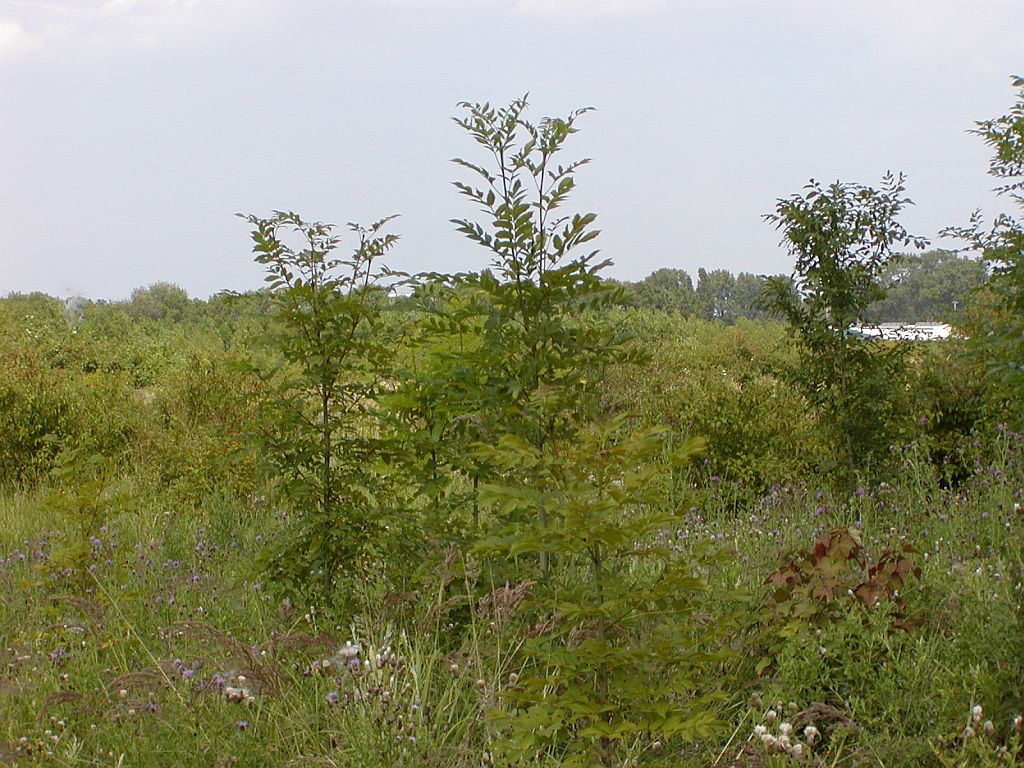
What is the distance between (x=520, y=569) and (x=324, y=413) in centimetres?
118

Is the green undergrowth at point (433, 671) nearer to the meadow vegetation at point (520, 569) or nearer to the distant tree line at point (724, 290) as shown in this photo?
the meadow vegetation at point (520, 569)

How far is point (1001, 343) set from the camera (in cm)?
544

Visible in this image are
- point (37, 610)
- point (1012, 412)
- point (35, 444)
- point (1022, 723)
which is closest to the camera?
point (1022, 723)

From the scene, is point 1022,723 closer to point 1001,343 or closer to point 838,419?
point 1001,343

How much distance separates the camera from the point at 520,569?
Result: 4.04 m

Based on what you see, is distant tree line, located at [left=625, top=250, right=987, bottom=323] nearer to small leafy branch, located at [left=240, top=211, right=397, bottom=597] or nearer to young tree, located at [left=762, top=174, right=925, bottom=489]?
young tree, located at [left=762, top=174, right=925, bottom=489]

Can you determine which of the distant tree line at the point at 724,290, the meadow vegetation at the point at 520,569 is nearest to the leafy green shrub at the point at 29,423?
the meadow vegetation at the point at 520,569

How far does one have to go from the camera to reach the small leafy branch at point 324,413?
4.39m

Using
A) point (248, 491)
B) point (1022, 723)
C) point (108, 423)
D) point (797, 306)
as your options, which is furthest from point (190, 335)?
point (1022, 723)

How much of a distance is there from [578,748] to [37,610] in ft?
9.98

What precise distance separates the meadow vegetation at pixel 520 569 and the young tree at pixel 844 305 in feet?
0.07

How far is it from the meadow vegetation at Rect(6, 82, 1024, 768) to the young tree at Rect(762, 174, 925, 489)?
20 mm

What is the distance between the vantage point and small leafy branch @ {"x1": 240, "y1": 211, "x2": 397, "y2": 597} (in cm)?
439

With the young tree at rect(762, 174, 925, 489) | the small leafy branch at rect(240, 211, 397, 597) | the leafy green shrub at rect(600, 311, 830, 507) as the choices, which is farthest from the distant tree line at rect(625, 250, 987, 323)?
the small leafy branch at rect(240, 211, 397, 597)
